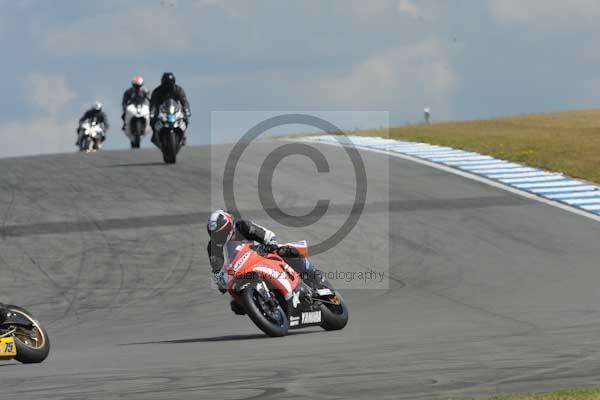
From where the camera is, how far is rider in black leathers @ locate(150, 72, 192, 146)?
26.7m

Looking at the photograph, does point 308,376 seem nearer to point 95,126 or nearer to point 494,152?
point 494,152

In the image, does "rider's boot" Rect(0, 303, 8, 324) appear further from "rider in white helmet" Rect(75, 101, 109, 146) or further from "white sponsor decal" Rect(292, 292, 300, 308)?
"rider in white helmet" Rect(75, 101, 109, 146)

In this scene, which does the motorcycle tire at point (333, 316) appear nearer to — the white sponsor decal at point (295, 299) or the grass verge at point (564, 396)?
the white sponsor decal at point (295, 299)

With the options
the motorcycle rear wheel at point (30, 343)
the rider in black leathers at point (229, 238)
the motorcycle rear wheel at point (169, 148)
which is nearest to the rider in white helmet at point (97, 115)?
the motorcycle rear wheel at point (169, 148)

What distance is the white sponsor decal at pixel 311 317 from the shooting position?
477 inches

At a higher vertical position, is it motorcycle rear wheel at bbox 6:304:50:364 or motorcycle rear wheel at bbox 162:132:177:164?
motorcycle rear wheel at bbox 162:132:177:164

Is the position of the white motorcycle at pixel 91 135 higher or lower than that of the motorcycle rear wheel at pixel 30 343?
higher

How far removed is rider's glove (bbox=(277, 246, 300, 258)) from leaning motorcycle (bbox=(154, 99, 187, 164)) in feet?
47.5

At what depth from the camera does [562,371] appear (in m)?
8.13

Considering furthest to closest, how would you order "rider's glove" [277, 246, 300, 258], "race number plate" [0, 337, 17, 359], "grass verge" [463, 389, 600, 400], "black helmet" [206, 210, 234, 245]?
"rider's glove" [277, 246, 300, 258] → "black helmet" [206, 210, 234, 245] → "race number plate" [0, 337, 17, 359] → "grass verge" [463, 389, 600, 400]

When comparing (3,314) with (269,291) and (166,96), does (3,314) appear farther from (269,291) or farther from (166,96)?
(166,96)

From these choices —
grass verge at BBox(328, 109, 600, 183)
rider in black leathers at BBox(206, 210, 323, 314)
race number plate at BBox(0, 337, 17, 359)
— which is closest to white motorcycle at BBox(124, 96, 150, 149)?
grass verge at BBox(328, 109, 600, 183)

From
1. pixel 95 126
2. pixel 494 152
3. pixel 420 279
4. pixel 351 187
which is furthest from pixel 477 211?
pixel 95 126

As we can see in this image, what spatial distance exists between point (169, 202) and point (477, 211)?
6000 mm
